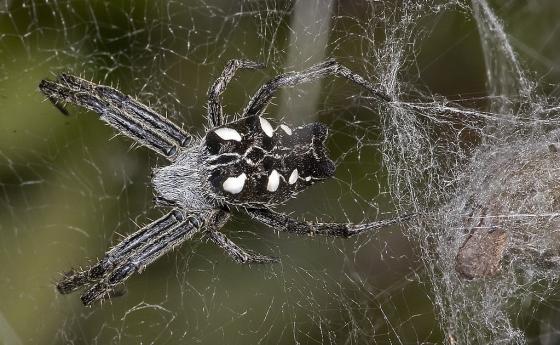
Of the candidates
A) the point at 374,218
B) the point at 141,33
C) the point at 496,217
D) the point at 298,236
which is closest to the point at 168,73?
the point at 141,33

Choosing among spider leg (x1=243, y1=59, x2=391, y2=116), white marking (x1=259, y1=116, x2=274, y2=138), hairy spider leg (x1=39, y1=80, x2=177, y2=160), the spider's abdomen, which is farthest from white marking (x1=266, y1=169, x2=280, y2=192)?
hairy spider leg (x1=39, y1=80, x2=177, y2=160)

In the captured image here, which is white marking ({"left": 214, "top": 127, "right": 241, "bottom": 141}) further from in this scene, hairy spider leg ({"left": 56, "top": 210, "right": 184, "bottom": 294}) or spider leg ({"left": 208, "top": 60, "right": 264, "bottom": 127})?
hairy spider leg ({"left": 56, "top": 210, "right": 184, "bottom": 294})

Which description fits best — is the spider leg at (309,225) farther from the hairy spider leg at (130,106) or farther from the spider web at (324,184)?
the hairy spider leg at (130,106)

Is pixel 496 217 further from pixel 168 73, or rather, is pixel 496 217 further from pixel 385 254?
pixel 168 73

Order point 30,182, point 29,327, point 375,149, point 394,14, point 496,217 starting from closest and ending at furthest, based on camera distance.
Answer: point 496,217 < point 394,14 < point 375,149 < point 29,327 < point 30,182

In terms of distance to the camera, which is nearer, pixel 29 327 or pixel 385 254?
pixel 385 254

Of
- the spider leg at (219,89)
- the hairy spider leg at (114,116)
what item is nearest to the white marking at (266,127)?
the spider leg at (219,89)

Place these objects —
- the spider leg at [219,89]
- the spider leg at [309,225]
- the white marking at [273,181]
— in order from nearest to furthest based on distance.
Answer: the white marking at [273,181] → the spider leg at [309,225] → the spider leg at [219,89]
